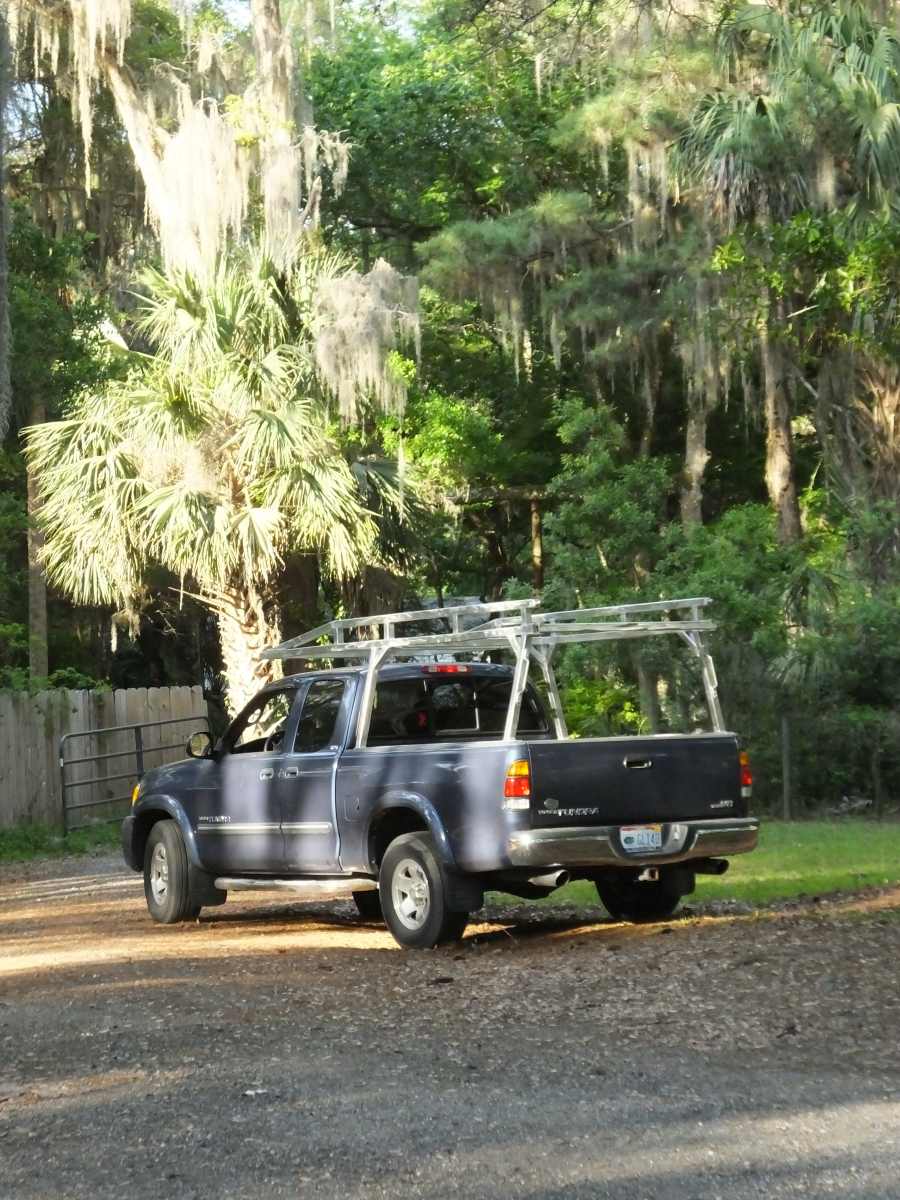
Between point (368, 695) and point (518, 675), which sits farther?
point (368, 695)

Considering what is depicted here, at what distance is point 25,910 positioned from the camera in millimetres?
15086

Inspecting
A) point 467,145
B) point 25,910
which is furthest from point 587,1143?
point 467,145

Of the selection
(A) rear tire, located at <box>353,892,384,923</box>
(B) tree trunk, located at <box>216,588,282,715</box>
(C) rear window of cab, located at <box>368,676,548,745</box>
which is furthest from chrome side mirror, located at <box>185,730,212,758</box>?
(B) tree trunk, located at <box>216,588,282,715</box>

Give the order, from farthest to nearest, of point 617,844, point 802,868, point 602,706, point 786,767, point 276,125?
point 276,125, point 602,706, point 786,767, point 802,868, point 617,844

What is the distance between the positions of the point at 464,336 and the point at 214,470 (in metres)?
12.4

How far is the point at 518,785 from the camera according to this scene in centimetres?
1037

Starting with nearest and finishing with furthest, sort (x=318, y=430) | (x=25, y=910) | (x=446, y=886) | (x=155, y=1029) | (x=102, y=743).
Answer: (x=155, y=1029)
(x=446, y=886)
(x=25, y=910)
(x=318, y=430)
(x=102, y=743)

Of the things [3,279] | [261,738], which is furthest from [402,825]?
[3,279]

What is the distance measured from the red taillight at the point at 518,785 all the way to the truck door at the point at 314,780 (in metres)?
1.60

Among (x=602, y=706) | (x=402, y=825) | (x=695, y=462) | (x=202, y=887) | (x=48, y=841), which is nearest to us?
(x=402, y=825)

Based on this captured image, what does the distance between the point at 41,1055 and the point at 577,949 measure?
393 centimetres

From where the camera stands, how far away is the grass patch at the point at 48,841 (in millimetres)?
21375

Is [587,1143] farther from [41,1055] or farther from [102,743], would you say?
[102,743]

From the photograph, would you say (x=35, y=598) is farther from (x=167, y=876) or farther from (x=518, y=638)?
(x=518, y=638)
